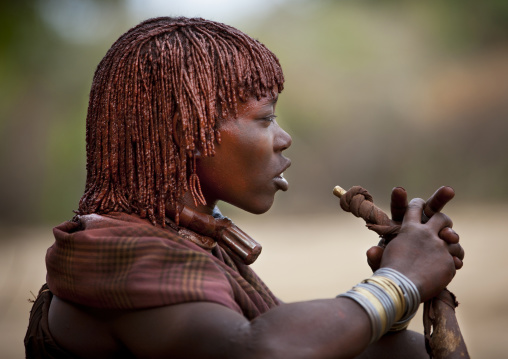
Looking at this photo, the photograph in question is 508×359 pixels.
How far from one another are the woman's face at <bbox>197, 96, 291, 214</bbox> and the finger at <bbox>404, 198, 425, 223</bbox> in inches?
15.3

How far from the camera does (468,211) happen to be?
1045cm

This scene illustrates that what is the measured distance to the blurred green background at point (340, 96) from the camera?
923 cm

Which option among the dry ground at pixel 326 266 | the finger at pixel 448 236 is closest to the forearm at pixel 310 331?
the finger at pixel 448 236

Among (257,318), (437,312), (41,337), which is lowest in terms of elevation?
(41,337)

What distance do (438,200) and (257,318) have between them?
0.66m

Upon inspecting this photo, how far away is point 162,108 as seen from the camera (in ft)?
6.07

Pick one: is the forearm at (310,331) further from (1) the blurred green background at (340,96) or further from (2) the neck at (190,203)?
(1) the blurred green background at (340,96)

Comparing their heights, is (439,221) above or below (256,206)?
above

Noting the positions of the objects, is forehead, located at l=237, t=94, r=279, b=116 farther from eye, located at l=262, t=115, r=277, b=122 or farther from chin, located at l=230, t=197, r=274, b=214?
chin, located at l=230, t=197, r=274, b=214

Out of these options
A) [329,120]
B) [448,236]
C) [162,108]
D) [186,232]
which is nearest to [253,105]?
[162,108]

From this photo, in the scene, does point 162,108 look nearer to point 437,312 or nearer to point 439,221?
point 439,221

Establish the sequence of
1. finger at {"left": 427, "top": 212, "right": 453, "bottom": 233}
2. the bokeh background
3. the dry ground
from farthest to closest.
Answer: the bokeh background < the dry ground < finger at {"left": 427, "top": 212, "right": 453, "bottom": 233}

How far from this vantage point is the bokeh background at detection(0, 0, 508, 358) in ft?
27.8

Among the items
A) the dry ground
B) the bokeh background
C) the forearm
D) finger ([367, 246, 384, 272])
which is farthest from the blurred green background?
the forearm
